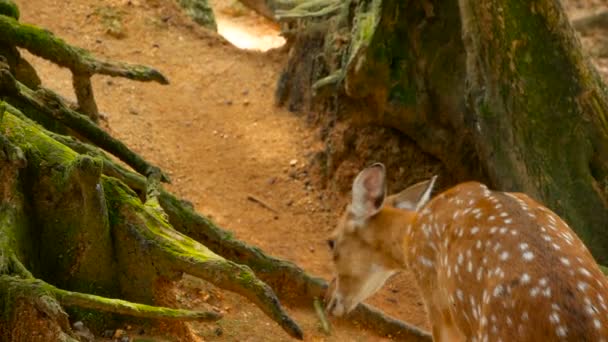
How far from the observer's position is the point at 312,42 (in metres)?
9.91

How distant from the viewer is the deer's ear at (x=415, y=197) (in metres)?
5.76

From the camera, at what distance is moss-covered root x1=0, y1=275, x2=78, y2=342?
Result: 4227 mm

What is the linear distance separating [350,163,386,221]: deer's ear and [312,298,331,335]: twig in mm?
967

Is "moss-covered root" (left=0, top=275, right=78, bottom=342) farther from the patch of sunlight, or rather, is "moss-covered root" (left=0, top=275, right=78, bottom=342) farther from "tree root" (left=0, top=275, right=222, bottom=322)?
the patch of sunlight

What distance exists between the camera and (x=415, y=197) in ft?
19.1

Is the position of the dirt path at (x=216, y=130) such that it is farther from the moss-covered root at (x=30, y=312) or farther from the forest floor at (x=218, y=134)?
the moss-covered root at (x=30, y=312)

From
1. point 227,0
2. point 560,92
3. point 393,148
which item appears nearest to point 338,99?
point 393,148

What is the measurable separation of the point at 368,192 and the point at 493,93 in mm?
1572

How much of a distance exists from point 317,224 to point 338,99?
1.24 meters

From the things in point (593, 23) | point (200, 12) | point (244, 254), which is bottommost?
point (244, 254)

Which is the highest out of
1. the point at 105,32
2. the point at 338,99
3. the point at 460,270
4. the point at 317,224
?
the point at 105,32

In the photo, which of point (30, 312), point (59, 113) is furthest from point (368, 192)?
point (30, 312)

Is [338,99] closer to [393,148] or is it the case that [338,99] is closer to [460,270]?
[393,148]

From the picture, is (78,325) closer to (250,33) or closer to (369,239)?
(369,239)
